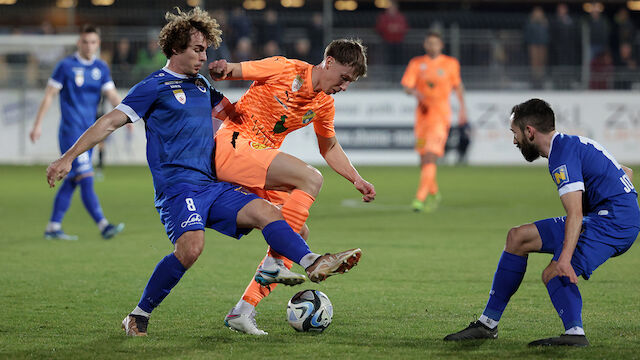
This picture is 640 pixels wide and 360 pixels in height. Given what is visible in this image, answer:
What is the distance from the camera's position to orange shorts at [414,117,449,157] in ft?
42.9

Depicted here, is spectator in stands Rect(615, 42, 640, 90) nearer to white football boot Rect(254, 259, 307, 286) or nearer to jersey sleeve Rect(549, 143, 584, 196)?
jersey sleeve Rect(549, 143, 584, 196)

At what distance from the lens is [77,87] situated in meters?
10.2

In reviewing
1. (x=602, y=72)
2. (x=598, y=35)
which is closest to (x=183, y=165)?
(x=602, y=72)

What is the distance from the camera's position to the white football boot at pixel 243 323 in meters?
5.32

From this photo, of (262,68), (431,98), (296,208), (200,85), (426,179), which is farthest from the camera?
(431,98)

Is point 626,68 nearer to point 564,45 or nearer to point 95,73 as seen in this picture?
point 564,45

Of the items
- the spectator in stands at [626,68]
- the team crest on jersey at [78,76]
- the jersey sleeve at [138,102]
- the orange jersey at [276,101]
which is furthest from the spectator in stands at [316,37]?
the jersey sleeve at [138,102]

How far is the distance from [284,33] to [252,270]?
16.2m

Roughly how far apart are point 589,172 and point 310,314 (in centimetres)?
181

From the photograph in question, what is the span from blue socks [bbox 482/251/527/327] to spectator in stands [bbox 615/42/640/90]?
19395 millimetres

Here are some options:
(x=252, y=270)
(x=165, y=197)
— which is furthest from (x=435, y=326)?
(x=252, y=270)

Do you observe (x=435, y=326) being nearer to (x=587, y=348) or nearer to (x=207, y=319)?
(x=587, y=348)

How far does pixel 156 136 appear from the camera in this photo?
5250 millimetres

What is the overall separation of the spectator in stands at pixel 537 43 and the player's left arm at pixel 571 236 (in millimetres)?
19374
